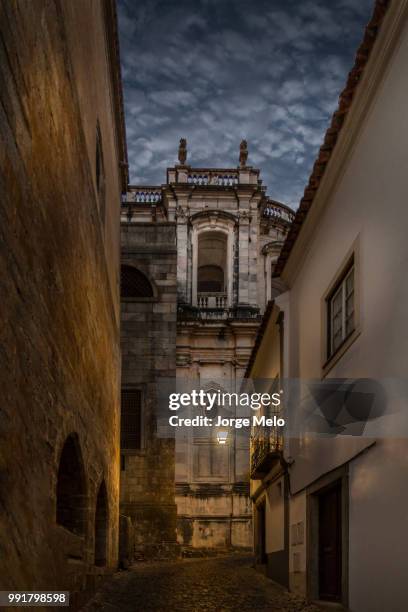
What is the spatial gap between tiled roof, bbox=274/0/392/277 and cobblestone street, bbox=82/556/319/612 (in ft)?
17.1

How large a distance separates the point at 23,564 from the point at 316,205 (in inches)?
272

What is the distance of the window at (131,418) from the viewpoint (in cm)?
2281

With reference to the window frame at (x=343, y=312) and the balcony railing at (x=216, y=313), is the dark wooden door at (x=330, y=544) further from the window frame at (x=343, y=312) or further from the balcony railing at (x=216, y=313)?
the balcony railing at (x=216, y=313)

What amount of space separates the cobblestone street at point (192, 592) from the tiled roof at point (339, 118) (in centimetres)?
520

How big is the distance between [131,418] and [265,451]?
29.1 feet

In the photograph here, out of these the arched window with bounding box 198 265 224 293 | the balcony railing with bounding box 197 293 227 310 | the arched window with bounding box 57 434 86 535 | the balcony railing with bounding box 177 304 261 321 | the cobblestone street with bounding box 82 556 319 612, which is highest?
the arched window with bounding box 198 265 224 293

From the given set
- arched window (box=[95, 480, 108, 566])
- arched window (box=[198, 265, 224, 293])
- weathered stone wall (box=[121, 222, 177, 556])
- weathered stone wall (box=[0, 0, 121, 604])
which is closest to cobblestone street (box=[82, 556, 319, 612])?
arched window (box=[95, 480, 108, 566])

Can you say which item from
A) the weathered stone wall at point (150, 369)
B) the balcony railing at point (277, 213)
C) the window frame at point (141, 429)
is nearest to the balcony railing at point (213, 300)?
the balcony railing at point (277, 213)

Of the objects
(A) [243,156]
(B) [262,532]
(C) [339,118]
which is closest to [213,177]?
(A) [243,156]

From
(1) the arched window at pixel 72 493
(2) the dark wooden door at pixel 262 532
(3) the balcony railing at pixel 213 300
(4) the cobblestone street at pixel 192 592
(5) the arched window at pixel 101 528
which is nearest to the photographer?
(1) the arched window at pixel 72 493

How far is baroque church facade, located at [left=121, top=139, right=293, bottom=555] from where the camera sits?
73.6 ft

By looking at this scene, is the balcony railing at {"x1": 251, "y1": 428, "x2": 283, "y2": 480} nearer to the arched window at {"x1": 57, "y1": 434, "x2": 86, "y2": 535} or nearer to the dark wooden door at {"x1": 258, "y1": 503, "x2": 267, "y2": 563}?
the dark wooden door at {"x1": 258, "y1": 503, "x2": 267, "y2": 563}

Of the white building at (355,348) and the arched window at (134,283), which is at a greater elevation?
the arched window at (134,283)

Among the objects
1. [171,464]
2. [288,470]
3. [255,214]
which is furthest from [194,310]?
[288,470]
